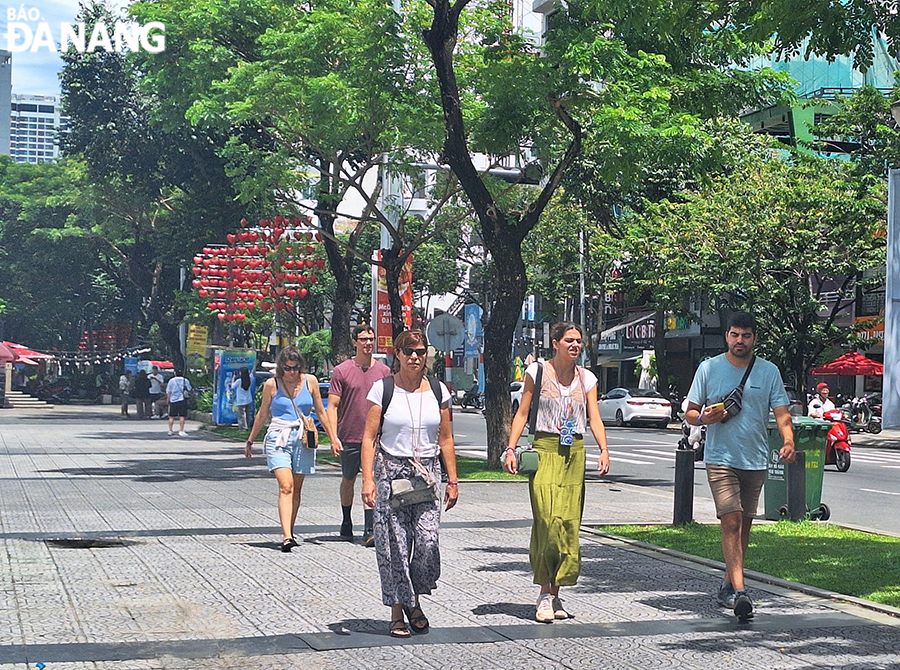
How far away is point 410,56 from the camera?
2142 centimetres

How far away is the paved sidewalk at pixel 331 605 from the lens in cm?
679

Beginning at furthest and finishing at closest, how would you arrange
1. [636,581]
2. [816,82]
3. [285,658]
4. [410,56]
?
[816,82], [410,56], [636,581], [285,658]

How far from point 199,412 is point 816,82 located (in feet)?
96.0

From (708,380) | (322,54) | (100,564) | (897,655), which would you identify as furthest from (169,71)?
(897,655)

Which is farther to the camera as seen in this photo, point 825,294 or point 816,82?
point 816,82

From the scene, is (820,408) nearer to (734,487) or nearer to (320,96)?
(320,96)

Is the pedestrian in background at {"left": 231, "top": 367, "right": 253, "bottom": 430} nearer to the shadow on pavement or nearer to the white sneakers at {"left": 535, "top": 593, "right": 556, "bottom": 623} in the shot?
the shadow on pavement

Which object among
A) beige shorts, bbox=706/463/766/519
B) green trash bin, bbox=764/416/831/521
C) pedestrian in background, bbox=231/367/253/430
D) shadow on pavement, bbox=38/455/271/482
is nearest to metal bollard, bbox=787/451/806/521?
green trash bin, bbox=764/416/831/521

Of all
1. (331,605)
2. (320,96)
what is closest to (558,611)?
(331,605)

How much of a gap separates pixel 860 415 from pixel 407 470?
34.2m

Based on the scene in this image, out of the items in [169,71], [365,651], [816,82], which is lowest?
[365,651]

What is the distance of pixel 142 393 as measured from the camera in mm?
43031

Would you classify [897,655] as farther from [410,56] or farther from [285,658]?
[410,56]

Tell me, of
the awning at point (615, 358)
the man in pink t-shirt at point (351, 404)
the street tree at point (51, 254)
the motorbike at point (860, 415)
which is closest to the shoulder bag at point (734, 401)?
the man in pink t-shirt at point (351, 404)
